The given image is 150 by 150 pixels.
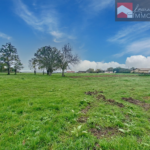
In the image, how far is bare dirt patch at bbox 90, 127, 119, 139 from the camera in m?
3.06

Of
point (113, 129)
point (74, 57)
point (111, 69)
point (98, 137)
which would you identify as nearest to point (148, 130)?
point (113, 129)

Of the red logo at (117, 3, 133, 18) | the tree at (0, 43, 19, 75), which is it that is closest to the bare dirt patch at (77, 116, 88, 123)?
the red logo at (117, 3, 133, 18)

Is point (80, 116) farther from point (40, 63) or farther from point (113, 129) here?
point (40, 63)

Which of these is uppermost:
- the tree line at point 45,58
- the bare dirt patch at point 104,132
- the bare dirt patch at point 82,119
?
the tree line at point 45,58

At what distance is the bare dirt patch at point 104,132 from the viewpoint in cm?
306

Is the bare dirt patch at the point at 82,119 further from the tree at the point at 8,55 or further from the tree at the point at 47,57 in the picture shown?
the tree at the point at 8,55

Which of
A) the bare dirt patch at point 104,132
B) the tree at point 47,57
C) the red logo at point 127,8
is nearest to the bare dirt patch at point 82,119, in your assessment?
the bare dirt patch at point 104,132

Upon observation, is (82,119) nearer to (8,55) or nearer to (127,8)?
(127,8)

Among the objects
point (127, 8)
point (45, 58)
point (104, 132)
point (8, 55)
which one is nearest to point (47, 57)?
point (45, 58)

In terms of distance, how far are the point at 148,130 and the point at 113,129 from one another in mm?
1428

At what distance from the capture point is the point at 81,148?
252cm

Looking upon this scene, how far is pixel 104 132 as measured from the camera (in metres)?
3.21

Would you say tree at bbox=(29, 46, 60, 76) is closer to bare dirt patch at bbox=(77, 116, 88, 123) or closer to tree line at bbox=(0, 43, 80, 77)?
tree line at bbox=(0, 43, 80, 77)

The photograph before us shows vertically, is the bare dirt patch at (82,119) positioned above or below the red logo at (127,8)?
below
